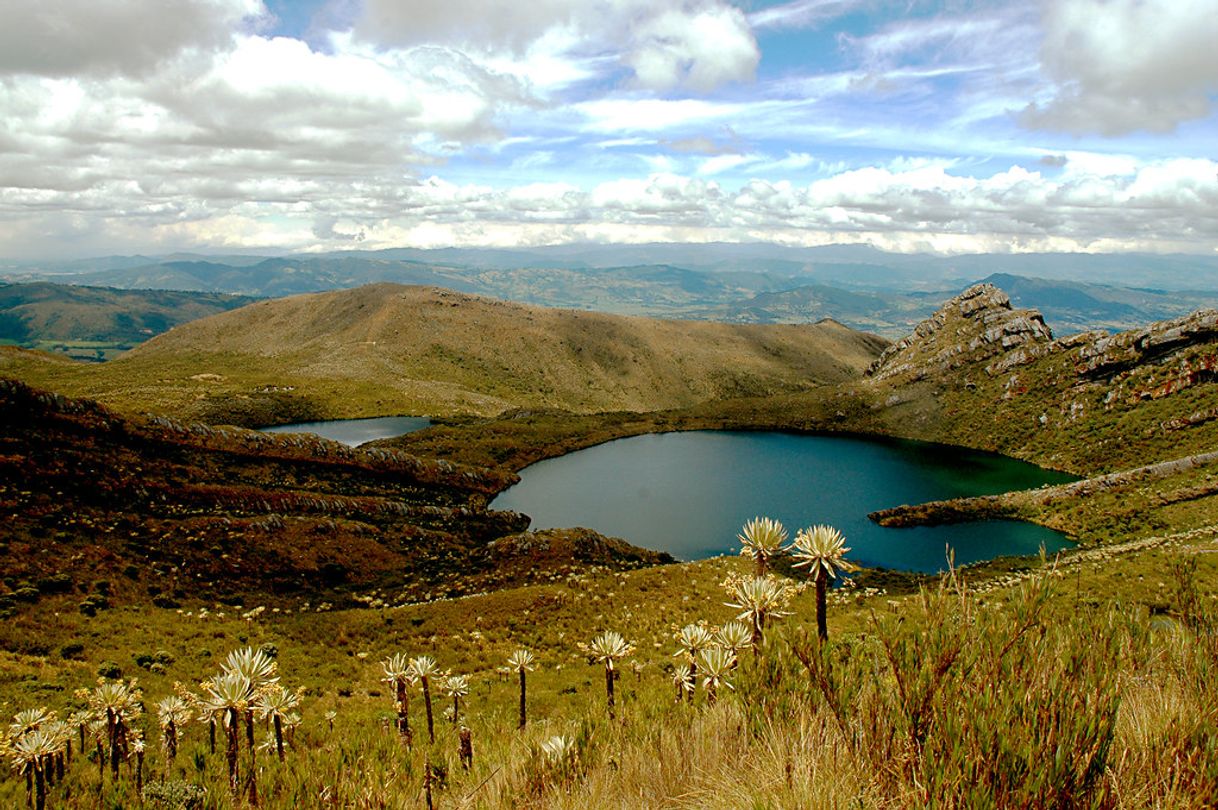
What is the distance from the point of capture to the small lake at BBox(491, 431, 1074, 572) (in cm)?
6050

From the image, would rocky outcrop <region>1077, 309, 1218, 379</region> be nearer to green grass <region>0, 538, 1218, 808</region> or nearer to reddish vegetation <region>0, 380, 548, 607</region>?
reddish vegetation <region>0, 380, 548, 607</region>

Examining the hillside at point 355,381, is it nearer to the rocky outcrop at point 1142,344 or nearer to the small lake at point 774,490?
the small lake at point 774,490

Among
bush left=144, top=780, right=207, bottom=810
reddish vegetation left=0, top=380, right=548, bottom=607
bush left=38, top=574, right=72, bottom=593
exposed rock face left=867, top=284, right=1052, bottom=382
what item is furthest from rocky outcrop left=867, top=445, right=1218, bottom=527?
bush left=144, top=780, right=207, bottom=810

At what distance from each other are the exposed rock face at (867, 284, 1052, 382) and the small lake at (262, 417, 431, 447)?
354ft

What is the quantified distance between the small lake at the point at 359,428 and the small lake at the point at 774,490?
3847 cm

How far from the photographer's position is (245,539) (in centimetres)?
4291

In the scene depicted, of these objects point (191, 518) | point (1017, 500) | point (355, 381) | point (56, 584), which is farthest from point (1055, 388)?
point (355, 381)

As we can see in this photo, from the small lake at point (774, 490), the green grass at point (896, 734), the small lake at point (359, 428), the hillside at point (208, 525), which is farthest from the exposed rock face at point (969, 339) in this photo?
the green grass at point (896, 734)

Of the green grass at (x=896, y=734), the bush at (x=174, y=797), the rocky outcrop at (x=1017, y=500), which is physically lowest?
the rocky outcrop at (x=1017, y=500)

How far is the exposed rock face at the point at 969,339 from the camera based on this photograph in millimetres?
124312

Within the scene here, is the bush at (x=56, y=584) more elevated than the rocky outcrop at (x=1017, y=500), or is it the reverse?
the bush at (x=56, y=584)

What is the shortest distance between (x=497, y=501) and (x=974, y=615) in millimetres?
73953

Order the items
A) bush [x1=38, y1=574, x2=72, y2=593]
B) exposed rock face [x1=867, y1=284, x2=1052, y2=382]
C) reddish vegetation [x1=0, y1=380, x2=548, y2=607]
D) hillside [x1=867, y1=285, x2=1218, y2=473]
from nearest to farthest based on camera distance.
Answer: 1. bush [x1=38, y1=574, x2=72, y2=593]
2. reddish vegetation [x1=0, y1=380, x2=548, y2=607]
3. hillside [x1=867, y1=285, x2=1218, y2=473]
4. exposed rock face [x1=867, y1=284, x2=1052, y2=382]

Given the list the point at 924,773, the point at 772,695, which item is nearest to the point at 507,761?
the point at 772,695
